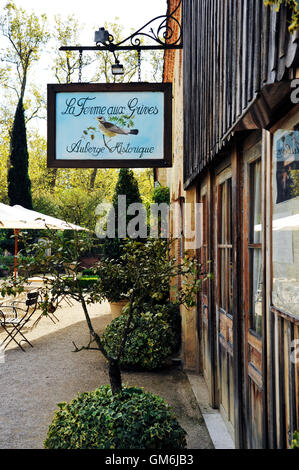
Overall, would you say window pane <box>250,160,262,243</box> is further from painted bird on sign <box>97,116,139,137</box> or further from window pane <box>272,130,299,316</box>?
painted bird on sign <box>97,116,139,137</box>

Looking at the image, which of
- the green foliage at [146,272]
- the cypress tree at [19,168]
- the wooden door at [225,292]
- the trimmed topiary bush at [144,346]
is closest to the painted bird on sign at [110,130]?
the wooden door at [225,292]

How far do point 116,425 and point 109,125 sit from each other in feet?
11.3

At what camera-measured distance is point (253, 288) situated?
326 centimetres

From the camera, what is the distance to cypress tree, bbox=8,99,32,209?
940 inches

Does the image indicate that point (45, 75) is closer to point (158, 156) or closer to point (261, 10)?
point (158, 156)

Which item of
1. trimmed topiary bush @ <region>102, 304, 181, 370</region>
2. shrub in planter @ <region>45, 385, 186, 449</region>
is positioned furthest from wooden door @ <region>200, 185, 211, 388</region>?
shrub in planter @ <region>45, 385, 186, 449</region>

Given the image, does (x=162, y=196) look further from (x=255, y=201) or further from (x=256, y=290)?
(x=256, y=290)

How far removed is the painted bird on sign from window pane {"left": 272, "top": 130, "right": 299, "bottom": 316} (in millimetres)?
3148

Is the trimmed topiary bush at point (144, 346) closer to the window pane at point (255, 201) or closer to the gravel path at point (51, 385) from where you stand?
the gravel path at point (51, 385)

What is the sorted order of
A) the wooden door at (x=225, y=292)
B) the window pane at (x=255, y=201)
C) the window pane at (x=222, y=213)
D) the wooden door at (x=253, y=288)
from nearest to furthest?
the wooden door at (x=253, y=288) < the window pane at (x=255, y=201) < the wooden door at (x=225, y=292) < the window pane at (x=222, y=213)

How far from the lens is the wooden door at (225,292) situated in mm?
4168

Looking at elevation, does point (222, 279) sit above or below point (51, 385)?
above
